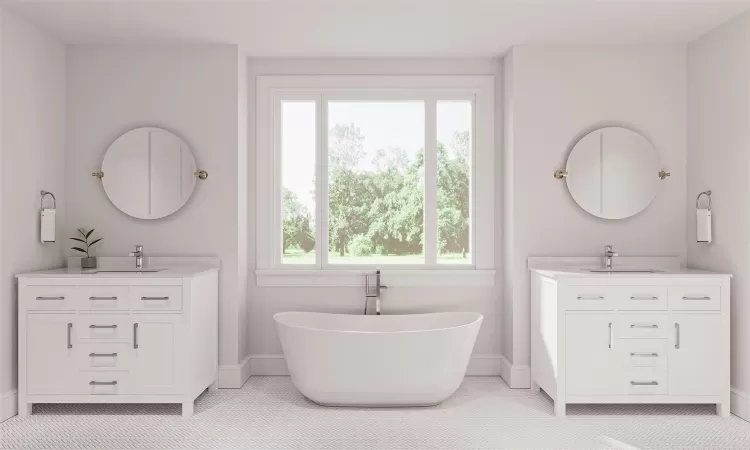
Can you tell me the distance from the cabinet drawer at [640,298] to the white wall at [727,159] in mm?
484

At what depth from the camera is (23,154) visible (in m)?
3.48

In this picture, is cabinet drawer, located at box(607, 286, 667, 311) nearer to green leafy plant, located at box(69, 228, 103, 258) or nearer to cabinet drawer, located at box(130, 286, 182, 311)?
cabinet drawer, located at box(130, 286, 182, 311)

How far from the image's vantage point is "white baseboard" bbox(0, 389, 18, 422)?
3254mm

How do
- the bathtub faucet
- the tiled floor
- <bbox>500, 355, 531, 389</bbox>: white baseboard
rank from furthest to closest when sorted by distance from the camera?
the bathtub faucet < <bbox>500, 355, 531, 389</bbox>: white baseboard < the tiled floor

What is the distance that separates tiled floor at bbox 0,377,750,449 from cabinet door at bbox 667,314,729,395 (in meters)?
0.19

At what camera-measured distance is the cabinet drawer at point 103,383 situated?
3316 mm

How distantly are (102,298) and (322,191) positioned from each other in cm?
172

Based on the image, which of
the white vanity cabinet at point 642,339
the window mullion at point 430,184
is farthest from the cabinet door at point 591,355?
the window mullion at point 430,184

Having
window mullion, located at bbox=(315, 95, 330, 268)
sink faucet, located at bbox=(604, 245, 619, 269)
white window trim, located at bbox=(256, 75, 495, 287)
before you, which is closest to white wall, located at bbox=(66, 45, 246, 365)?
white window trim, located at bbox=(256, 75, 495, 287)

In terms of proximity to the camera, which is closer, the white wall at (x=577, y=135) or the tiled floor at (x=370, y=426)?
the tiled floor at (x=370, y=426)

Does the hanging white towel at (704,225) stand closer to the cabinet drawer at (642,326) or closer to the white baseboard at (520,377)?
the cabinet drawer at (642,326)

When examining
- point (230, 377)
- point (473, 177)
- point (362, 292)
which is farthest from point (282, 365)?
point (473, 177)

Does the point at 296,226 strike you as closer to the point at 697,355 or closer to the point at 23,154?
the point at 23,154

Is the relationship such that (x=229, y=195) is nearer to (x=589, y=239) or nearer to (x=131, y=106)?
(x=131, y=106)
